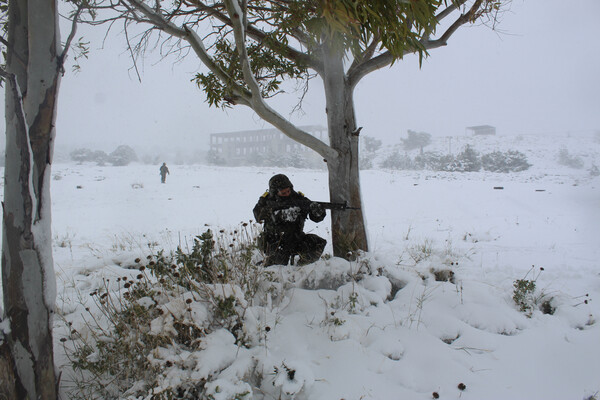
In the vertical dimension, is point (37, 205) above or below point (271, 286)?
above

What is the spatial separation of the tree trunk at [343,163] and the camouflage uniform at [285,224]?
398mm

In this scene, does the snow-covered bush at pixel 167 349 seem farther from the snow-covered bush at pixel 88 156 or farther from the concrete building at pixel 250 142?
the concrete building at pixel 250 142

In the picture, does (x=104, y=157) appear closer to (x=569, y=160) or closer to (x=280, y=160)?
(x=280, y=160)

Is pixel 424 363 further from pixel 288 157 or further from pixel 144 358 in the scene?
pixel 288 157

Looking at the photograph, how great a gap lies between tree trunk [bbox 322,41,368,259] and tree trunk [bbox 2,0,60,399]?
116 inches

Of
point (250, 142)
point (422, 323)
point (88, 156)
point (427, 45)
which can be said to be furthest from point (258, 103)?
point (250, 142)

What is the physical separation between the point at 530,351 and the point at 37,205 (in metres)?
3.42

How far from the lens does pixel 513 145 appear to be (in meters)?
42.0

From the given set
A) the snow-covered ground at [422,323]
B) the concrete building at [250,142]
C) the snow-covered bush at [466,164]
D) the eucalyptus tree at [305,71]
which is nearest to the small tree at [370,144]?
the concrete building at [250,142]

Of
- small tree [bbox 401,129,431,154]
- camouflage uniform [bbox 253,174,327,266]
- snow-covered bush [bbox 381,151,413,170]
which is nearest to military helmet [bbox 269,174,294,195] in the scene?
camouflage uniform [bbox 253,174,327,266]

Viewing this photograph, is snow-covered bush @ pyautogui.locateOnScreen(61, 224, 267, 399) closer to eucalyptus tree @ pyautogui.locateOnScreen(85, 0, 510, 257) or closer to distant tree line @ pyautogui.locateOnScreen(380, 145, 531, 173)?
eucalyptus tree @ pyautogui.locateOnScreen(85, 0, 510, 257)

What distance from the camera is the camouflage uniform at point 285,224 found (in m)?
3.60

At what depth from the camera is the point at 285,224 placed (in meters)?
3.64

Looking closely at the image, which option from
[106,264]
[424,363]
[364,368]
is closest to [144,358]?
[364,368]
